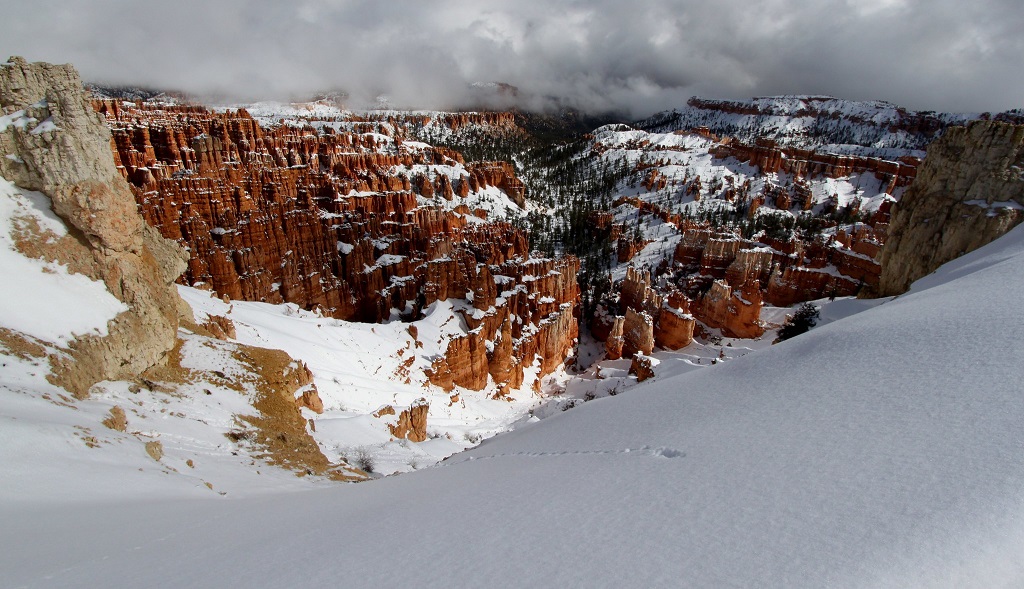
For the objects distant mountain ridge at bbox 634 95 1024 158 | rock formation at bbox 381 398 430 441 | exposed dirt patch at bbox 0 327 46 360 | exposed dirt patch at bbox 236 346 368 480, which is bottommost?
rock formation at bbox 381 398 430 441

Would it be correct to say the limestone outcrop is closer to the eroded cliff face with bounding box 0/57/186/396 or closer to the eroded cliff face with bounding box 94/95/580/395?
the eroded cliff face with bounding box 94/95/580/395

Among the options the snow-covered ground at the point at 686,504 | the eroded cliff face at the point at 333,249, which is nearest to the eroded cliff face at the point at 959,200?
the snow-covered ground at the point at 686,504

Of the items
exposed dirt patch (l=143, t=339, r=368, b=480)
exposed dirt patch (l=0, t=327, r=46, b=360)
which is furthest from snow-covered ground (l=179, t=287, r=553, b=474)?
exposed dirt patch (l=0, t=327, r=46, b=360)

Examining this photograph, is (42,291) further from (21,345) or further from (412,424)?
(412,424)

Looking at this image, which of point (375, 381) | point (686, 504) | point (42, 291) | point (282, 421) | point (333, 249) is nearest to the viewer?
point (686, 504)

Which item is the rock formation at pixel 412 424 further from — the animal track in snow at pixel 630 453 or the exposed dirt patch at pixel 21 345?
the animal track in snow at pixel 630 453

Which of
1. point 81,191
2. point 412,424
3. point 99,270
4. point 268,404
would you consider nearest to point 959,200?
point 412,424
